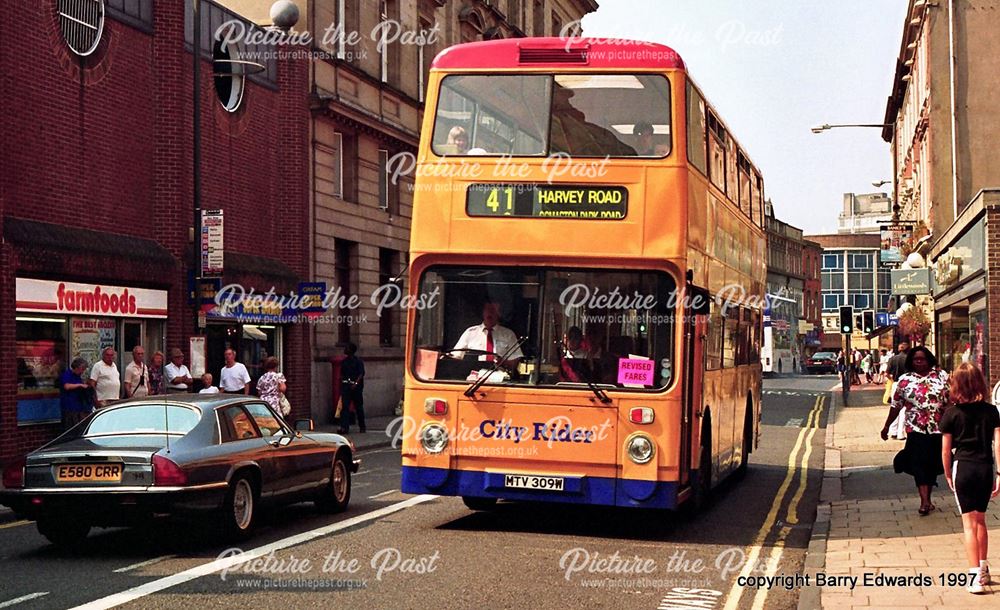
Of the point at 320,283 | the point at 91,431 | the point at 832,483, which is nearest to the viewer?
the point at 91,431

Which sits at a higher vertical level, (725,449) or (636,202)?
(636,202)

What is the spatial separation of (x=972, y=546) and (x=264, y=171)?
23.1 meters

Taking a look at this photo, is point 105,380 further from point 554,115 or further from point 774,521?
point 774,521

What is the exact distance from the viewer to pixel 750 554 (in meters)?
11.8

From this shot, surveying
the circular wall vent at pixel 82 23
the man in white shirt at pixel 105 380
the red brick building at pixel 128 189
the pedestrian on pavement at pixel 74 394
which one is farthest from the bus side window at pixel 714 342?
the circular wall vent at pixel 82 23

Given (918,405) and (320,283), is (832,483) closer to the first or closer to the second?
(918,405)

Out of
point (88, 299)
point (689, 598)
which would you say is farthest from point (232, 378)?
point (689, 598)

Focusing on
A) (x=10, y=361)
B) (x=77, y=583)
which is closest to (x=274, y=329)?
(x=10, y=361)

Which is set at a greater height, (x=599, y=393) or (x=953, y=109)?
(x=953, y=109)

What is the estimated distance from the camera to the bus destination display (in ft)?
40.0

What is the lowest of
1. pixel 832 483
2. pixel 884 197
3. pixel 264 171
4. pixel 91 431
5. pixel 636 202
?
pixel 832 483

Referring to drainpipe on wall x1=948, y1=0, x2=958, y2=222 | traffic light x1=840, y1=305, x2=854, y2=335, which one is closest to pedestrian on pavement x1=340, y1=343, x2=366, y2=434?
traffic light x1=840, y1=305, x2=854, y2=335

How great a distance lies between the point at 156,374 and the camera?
2136 centimetres

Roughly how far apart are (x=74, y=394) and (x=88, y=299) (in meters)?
2.51
